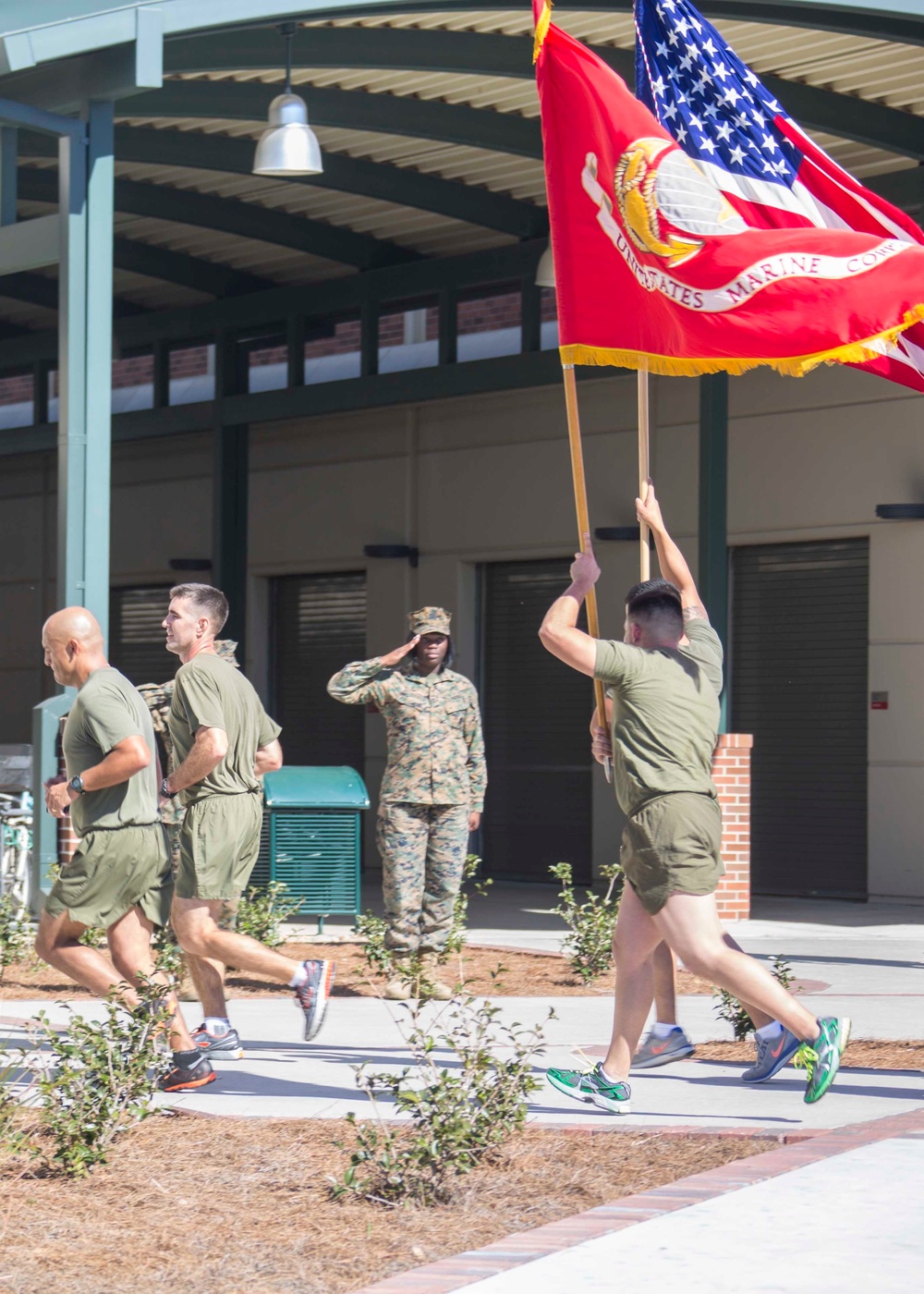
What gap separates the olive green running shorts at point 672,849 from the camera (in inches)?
256

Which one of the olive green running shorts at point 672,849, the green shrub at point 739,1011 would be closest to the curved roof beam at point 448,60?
the green shrub at point 739,1011

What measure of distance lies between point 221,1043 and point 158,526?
47.1 feet

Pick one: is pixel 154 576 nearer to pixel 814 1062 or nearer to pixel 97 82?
pixel 97 82

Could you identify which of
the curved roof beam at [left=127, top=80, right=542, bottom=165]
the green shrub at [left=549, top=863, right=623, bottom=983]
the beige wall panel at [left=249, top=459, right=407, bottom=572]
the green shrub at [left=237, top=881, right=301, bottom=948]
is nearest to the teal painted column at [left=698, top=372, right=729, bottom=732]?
the curved roof beam at [left=127, top=80, right=542, bottom=165]

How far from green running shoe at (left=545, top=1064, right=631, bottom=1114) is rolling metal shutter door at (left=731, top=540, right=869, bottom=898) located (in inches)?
394

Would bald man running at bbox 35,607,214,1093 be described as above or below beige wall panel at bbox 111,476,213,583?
below

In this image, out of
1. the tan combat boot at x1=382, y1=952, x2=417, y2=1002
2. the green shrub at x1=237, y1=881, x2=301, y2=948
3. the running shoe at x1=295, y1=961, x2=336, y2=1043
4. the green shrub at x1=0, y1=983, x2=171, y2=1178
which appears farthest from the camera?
the green shrub at x1=237, y1=881, x2=301, y2=948

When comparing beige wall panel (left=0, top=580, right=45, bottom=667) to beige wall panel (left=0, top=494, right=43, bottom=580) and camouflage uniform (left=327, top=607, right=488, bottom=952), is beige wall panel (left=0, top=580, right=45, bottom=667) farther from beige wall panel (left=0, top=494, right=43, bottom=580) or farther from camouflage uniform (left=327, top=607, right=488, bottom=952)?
camouflage uniform (left=327, top=607, right=488, bottom=952)

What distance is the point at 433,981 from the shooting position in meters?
9.98

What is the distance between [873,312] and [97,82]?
5929mm

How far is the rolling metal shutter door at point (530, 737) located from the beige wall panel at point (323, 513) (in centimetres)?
142

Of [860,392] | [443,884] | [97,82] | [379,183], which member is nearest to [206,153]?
[379,183]

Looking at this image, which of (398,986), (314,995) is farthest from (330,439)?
(314,995)

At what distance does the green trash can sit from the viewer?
12.6 meters
